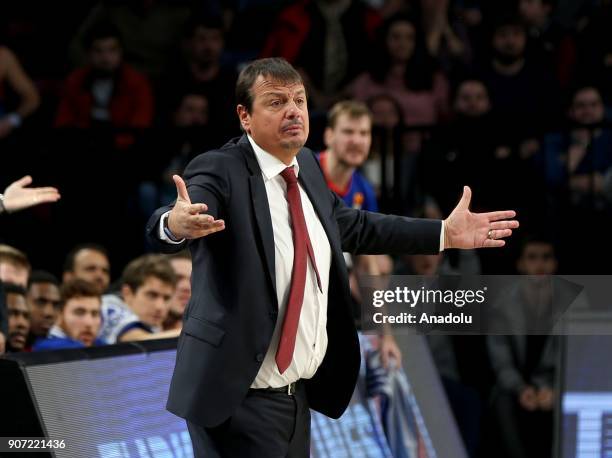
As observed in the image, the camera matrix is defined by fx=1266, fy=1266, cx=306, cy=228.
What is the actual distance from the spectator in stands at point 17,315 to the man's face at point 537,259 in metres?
3.07

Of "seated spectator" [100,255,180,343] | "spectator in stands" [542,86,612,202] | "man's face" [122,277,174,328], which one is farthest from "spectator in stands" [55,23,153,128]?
"spectator in stands" [542,86,612,202]

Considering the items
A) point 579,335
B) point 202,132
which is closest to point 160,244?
point 579,335

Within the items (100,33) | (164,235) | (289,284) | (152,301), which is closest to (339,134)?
(152,301)

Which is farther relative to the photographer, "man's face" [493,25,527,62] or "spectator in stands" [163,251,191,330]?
"man's face" [493,25,527,62]

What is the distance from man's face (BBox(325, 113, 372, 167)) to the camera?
23.2 feet

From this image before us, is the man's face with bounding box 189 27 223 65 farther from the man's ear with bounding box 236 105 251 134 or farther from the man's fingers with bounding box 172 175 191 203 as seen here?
the man's fingers with bounding box 172 175 191 203

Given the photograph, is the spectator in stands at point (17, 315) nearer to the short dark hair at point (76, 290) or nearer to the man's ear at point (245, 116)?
the short dark hair at point (76, 290)

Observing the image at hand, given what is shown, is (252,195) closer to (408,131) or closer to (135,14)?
(408,131)

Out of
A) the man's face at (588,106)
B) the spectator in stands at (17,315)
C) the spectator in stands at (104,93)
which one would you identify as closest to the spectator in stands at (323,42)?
the spectator in stands at (104,93)

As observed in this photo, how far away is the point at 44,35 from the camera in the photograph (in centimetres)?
992

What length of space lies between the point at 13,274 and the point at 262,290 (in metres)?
3.16

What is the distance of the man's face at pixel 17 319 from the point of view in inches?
258

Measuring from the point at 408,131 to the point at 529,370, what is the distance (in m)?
2.09

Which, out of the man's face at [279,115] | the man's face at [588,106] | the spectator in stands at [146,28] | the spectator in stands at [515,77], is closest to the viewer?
the man's face at [279,115]
